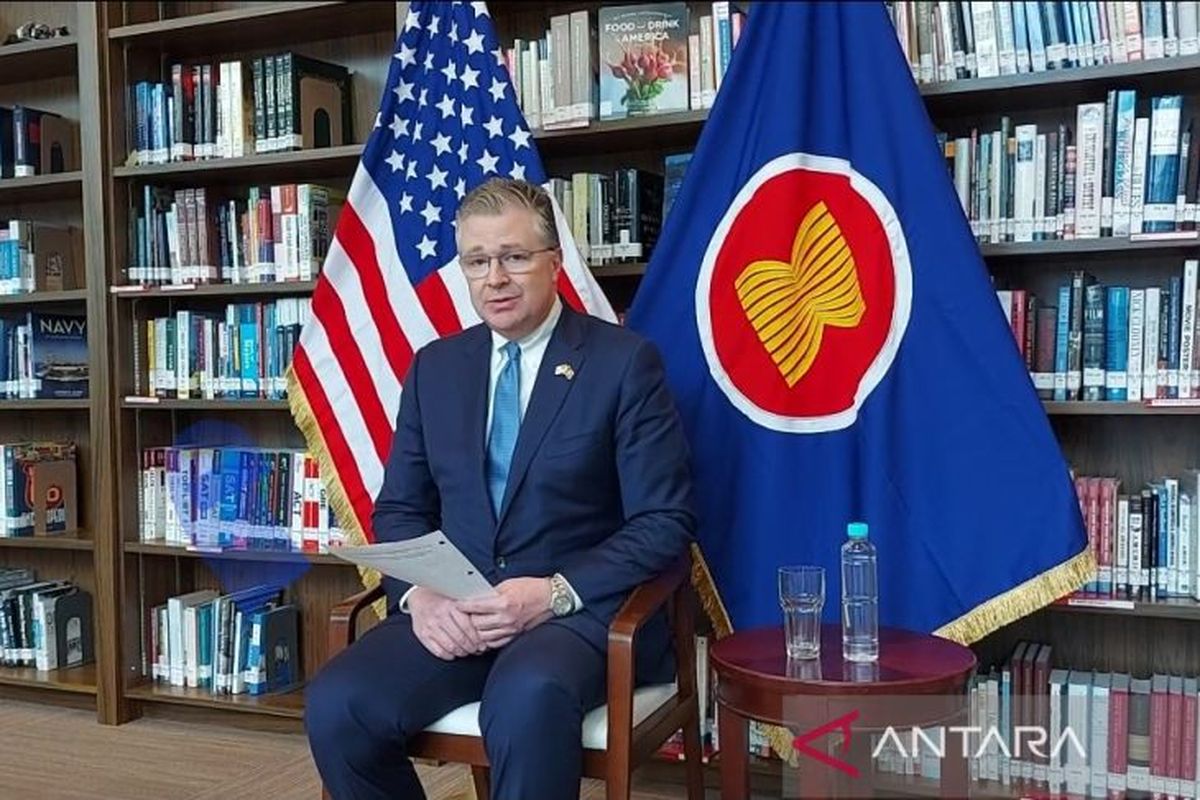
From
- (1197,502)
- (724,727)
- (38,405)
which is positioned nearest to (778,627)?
(724,727)

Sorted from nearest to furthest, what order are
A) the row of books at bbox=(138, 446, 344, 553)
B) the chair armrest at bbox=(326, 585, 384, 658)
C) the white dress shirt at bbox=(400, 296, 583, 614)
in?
the chair armrest at bbox=(326, 585, 384, 658), the white dress shirt at bbox=(400, 296, 583, 614), the row of books at bbox=(138, 446, 344, 553)

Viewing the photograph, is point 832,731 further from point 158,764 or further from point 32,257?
point 32,257

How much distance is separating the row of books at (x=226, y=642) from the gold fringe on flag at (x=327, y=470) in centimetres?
69

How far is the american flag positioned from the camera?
303 centimetres

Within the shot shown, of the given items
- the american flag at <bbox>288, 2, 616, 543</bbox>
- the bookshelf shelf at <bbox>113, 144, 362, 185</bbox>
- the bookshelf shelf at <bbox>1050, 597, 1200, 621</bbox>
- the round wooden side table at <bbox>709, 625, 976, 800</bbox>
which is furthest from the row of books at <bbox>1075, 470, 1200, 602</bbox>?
the bookshelf shelf at <bbox>113, 144, 362, 185</bbox>

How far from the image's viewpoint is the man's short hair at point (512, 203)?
2.37m

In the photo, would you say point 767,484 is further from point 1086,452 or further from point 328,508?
point 328,508

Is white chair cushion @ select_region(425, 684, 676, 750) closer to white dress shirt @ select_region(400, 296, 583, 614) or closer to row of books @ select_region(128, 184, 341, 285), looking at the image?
white dress shirt @ select_region(400, 296, 583, 614)

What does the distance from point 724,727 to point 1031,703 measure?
962 mm

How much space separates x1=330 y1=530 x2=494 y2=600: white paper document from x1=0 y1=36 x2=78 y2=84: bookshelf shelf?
92.5 inches

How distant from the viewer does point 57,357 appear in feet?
12.8

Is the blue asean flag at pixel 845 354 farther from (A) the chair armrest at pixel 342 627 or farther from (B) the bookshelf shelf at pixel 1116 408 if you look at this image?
(A) the chair armrest at pixel 342 627

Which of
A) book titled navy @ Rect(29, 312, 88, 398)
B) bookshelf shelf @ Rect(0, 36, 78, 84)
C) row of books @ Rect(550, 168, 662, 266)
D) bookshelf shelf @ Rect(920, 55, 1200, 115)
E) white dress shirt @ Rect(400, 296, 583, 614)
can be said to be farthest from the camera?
book titled navy @ Rect(29, 312, 88, 398)

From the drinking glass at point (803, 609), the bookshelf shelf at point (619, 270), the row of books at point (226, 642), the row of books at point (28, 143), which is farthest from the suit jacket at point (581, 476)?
the row of books at point (28, 143)
